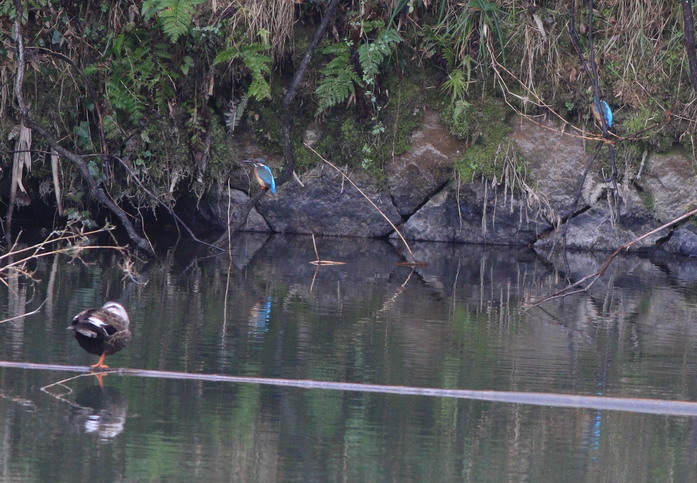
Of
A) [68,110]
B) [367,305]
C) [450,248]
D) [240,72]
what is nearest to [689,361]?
[367,305]

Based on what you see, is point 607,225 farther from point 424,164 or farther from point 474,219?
point 424,164

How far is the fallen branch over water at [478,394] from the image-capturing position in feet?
14.3

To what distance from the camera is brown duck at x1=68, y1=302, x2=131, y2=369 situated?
450 centimetres

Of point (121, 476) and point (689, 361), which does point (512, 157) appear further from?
point (121, 476)

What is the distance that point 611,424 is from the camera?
4.18 meters

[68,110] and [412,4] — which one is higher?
[412,4]

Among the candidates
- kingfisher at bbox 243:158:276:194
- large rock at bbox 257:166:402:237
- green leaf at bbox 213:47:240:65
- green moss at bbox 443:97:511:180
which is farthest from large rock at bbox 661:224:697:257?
green leaf at bbox 213:47:240:65

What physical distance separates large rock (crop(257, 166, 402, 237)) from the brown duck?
6124mm

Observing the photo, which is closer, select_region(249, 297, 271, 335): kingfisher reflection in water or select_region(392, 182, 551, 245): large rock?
select_region(249, 297, 271, 335): kingfisher reflection in water

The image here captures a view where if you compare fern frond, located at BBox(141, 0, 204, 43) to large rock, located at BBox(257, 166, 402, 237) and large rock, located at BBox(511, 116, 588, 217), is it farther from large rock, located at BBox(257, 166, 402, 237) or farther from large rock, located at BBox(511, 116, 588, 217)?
large rock, located at BBox(511, 116, 588, 217)

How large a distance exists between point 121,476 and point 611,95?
8.24 m

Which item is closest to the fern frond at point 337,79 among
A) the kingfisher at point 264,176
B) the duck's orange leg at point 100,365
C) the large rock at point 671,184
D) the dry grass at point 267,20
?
the dry grass at point 267,20

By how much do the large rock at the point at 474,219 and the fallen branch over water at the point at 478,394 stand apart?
610cm

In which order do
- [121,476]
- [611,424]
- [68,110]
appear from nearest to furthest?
[121,476]
[611,424]
[68,110]
